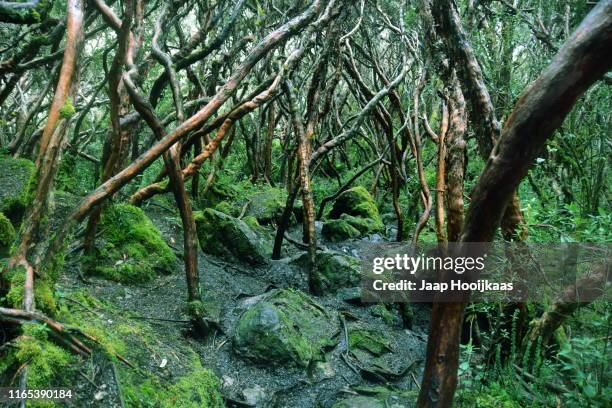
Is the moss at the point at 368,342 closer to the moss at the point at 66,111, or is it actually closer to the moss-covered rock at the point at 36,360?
the moss-covered rock at the point at 36,360

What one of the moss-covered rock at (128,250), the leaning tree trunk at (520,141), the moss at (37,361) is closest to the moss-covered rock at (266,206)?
the moss-covered rock at (128,250)

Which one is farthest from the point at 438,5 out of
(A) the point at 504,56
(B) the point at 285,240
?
(B) the point at 285,240

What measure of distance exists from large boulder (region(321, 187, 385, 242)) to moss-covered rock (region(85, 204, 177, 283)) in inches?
131

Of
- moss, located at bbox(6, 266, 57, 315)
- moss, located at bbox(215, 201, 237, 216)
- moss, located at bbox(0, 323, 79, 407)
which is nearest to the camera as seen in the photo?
moss, located at bbox(0, 323, 79, 407)

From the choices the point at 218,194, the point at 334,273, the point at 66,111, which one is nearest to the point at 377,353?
the point at 334,273

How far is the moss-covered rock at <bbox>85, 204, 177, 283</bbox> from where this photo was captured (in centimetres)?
431

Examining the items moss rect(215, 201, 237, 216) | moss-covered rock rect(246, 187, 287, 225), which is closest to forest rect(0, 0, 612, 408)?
moss rect(215, 201, 237, 216)

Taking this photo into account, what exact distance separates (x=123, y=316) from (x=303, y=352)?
148 centimetres

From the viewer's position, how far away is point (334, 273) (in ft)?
18.4

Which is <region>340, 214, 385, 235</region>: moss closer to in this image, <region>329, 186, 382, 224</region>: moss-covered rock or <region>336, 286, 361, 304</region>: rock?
<region>329, 186, 382, 224</region>: moss-covered rock

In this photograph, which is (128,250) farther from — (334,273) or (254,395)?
(334,273)

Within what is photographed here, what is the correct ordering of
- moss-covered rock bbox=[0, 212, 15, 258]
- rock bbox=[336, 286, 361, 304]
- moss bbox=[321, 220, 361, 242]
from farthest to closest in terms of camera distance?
moss bbox=[321, 220, 361, 242]
rock bbox=[336, 286, 361, 304]
moss-covered rock bbox=[0, 212, 15, 258]

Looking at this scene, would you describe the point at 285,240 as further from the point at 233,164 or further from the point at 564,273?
the point at 233,164

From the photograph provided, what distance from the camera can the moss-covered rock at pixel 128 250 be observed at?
4.31 metres
